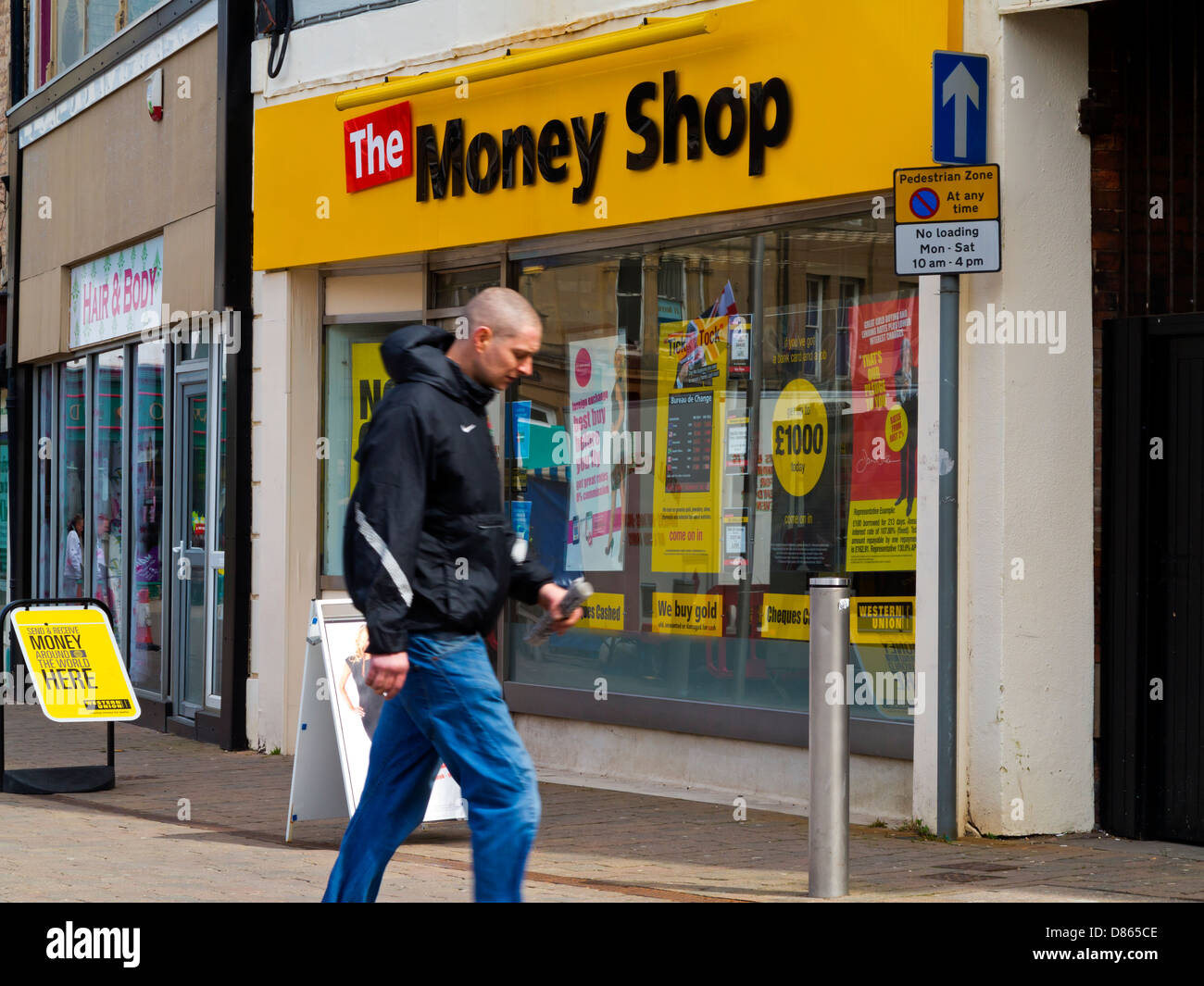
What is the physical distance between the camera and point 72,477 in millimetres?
16141

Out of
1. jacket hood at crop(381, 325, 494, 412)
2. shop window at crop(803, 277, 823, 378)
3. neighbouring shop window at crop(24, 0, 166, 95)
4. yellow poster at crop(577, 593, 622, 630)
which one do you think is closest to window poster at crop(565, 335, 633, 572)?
yellow poster at crop(577, 593, 622, 630)

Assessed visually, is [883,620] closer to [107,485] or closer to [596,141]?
[596,141]

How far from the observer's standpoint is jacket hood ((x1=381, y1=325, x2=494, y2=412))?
4.86m

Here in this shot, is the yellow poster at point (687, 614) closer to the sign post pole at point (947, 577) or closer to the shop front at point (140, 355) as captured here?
the sign post pole at point (947, 577)

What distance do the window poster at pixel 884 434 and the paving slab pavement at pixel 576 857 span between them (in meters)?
1.41

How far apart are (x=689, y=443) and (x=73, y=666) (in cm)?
373

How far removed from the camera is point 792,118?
8797 millimetres

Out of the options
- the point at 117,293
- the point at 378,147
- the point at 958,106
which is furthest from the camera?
the point at 117,293

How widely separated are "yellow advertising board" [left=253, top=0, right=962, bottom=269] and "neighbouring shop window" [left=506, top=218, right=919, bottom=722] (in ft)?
1.29

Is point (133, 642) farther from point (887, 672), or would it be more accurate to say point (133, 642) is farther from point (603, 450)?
point (887, 672)

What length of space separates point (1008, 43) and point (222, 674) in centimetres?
707

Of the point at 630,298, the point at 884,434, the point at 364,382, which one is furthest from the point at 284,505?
the point at 884,434

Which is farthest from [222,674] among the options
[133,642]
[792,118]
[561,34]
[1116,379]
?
[1116,379]

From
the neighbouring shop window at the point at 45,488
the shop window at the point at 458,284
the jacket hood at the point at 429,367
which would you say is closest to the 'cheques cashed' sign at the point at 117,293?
the neighbouring shop window at the point at 45,488
